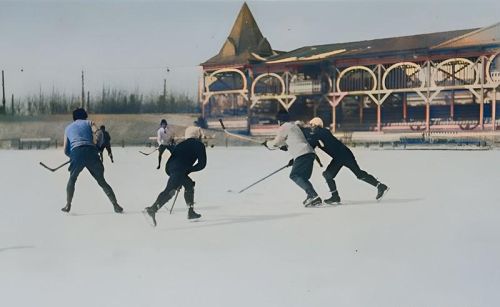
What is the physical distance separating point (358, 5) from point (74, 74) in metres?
1.77

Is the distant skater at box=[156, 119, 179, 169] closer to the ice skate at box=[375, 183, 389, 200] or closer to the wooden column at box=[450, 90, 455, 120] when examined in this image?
the ice skate at box=[375, 183, 389, 200]

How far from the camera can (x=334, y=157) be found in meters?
3.00

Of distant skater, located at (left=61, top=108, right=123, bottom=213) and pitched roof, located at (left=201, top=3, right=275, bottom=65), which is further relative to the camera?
pitched roof, located at (left=201, top=3, right=275, bottom=65)

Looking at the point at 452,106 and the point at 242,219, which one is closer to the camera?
the point at 242,219

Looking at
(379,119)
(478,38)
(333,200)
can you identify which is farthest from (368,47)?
(333,200)

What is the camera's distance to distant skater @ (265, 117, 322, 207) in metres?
2.92

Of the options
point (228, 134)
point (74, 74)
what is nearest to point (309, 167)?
point (228, 134)

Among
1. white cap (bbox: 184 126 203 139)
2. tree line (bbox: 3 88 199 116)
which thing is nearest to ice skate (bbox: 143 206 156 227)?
white cap (bbox: 184 126 203 139)

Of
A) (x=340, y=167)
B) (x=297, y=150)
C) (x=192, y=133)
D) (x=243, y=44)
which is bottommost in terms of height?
(x=340, y=167)

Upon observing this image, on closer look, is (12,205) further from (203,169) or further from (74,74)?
(203,169)

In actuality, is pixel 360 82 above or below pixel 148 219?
above

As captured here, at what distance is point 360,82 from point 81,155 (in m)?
1.89

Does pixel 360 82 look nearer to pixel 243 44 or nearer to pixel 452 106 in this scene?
pixel 452 106

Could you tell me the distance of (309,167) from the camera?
116 inches
